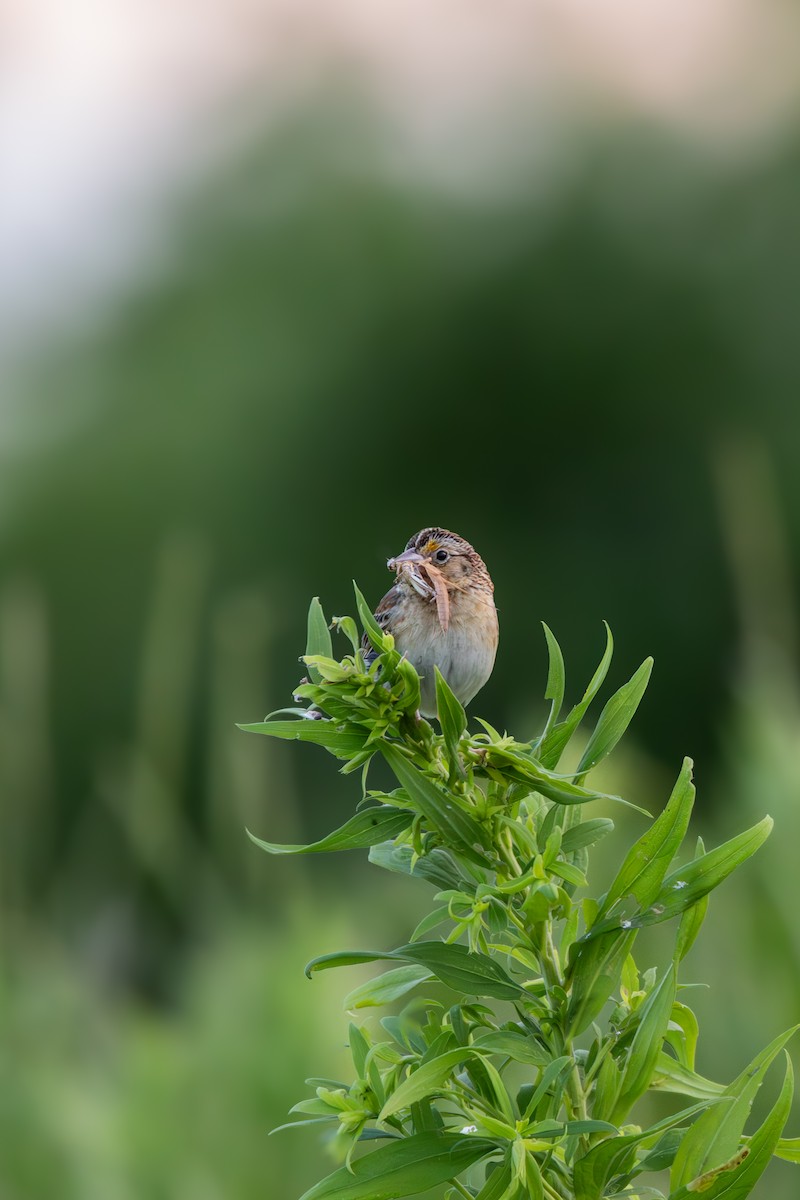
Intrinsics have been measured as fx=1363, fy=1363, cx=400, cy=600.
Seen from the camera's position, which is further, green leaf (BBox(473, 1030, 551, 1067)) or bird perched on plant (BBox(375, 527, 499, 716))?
bird perched on plant (BBox(375, 527, 499, 716))

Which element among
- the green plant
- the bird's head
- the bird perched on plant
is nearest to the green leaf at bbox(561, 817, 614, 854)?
the green plant

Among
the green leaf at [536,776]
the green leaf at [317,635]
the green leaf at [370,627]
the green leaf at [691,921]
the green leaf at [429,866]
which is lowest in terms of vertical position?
the green leaf at [429,866]

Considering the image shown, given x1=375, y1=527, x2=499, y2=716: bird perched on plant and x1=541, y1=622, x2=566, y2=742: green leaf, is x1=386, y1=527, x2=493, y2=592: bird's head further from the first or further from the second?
x1=541, y1=622, x2=566, y2=742: green leaf

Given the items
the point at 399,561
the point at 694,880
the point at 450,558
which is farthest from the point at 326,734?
the point at 450,558

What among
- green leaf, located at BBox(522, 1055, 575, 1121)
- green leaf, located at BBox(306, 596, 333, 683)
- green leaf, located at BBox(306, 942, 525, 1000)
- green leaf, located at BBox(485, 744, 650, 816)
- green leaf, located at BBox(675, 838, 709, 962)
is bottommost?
green leaf, located at BBox(522, 1055, 575, 1121)

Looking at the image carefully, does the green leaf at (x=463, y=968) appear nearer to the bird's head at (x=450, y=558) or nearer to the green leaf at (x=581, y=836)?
the green leaf at (x=581, y=836)

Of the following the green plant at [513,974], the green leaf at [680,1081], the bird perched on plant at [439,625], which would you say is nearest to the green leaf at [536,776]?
the green plant at [513,974]

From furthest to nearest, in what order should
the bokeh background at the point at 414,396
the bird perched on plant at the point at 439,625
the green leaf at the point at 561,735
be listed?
the bokeh background at the point at 414,396, the bird perched on plant at the point at 439,625, the green leaf at the point at 561,735

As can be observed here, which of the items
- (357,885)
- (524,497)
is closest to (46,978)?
(357,885)
